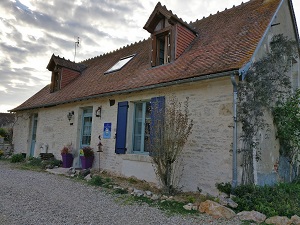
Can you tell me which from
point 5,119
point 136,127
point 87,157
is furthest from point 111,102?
point 5,119

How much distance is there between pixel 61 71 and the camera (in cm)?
1244

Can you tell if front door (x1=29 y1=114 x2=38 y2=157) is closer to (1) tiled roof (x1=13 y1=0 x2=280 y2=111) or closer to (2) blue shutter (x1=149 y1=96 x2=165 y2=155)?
(1) tiled roof (x1=13 y1=0 x2=280 y2=111)

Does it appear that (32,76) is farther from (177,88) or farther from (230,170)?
(230,170)

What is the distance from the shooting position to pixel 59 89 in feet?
40.5

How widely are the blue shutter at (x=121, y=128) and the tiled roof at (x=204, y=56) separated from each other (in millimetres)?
574

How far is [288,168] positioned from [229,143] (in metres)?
3.36

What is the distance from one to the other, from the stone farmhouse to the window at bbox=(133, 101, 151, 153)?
3cm

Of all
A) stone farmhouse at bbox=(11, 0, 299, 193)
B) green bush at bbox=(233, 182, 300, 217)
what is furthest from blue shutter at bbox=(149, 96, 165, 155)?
green bush at bbox=(233, 182, 300, 217)

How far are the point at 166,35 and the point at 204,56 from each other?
1.99 metres

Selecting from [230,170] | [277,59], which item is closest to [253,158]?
[230,170]

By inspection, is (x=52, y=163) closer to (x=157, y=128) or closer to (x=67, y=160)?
(x=67, y=160)

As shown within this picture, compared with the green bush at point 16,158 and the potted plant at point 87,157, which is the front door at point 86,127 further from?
the green bush at point 16,158

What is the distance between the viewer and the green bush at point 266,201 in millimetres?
4609

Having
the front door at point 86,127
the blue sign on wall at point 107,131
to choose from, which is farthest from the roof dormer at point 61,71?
the blue sign on wall at point 107,131
